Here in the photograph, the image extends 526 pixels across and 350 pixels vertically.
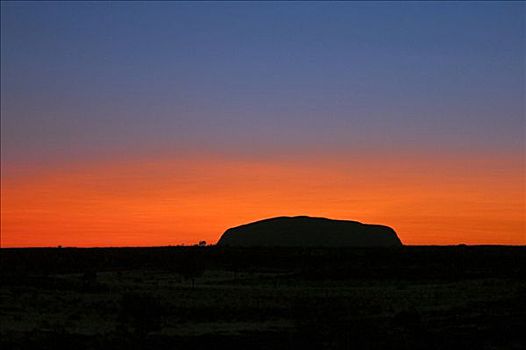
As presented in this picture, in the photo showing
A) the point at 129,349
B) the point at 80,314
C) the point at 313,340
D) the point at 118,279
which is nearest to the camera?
the point at 129,349

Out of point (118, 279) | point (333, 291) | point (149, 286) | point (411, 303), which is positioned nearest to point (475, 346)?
point (411, 303)

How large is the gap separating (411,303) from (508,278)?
2522 cm

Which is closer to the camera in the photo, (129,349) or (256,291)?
(129,349)

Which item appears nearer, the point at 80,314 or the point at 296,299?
the point at 80,314

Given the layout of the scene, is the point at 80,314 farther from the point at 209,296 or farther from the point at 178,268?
the point at 178,268

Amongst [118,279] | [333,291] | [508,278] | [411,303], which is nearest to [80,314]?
[411,303]

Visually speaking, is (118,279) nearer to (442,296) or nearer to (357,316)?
(442,296)

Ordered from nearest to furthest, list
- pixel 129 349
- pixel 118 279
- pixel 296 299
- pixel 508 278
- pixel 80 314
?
pixel 129 349
pixel 80 314
pixel 296 299
pixel 508 278
pixel 118 279

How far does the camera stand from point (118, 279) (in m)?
86.6

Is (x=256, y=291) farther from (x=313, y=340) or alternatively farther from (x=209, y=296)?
(x=313, y=340)

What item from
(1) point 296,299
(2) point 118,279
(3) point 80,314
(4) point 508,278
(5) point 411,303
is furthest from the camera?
(2) point 118,279

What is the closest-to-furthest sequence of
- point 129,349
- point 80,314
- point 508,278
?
1. point 129,349
2. point 80,314
3. point 508,278

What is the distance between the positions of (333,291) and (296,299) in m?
10.5

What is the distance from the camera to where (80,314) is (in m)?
49.5
